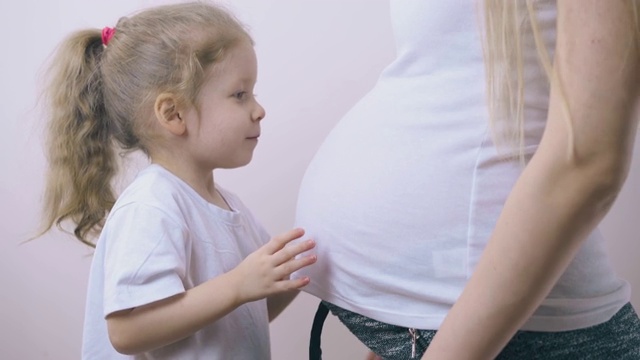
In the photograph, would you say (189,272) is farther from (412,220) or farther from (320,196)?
(412,220)

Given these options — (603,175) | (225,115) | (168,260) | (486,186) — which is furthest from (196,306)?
(603,175)

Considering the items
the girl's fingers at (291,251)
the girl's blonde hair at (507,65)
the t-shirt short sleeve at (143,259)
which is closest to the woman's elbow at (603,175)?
the girl's blonde hair at (507,65)

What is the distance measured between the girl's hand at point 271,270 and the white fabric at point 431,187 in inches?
3.0

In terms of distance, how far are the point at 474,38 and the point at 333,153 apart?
0.62 feet

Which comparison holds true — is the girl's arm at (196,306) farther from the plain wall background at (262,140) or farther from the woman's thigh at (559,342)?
the plain wall background at (262,140)

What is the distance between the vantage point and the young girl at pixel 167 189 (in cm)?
87

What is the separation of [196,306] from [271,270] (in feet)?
0.31

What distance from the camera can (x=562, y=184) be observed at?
551 mm

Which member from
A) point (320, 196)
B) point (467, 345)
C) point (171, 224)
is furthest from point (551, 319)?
point (171, 224)

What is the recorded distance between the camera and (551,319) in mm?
669

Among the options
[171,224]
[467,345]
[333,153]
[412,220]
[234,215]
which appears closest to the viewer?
[467,345]

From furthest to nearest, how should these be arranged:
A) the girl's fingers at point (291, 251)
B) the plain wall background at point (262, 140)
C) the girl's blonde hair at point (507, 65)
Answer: the plain wall background at point (262, 140), the girl's fingers at point (291, 251), the girl's blonde hair at point (507, 65)

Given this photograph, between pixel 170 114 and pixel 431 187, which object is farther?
pixel 170 114

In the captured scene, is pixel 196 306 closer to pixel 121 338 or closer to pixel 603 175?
pixel 121 338
